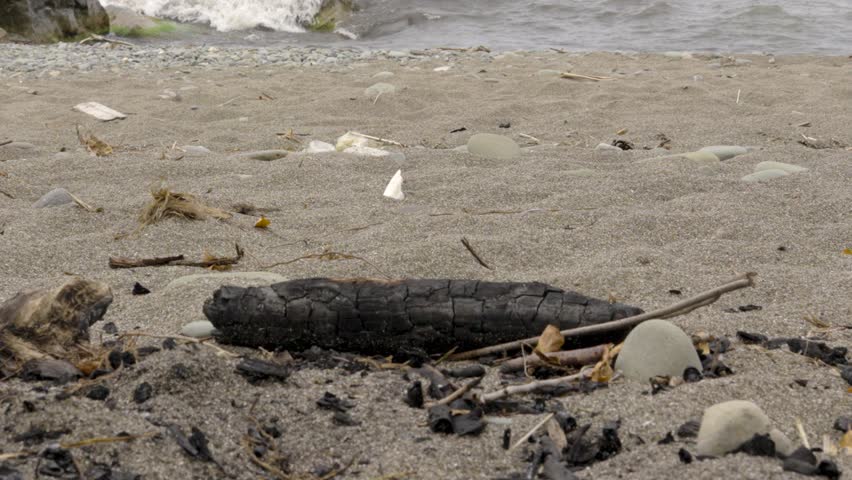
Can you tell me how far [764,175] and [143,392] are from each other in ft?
10.1

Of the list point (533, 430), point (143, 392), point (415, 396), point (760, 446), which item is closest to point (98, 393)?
point (143, 392)

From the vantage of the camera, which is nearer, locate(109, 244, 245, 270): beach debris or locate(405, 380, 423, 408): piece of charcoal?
locate(405, 380, 423, 408): piece of charcoal

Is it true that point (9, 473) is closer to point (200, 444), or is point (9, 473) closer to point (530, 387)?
point (200, 444)

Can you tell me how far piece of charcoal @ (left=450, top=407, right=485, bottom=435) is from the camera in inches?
65.0

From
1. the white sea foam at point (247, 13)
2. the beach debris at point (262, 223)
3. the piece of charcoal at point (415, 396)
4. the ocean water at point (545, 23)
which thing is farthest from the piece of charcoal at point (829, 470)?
the white sea foam at point (247, 13)

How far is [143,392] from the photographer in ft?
5.64

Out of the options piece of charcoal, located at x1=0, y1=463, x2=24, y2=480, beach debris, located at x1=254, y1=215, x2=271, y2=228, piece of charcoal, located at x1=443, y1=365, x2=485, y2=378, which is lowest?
beach debris, located at x1=254, y1=215, x2=271, y2=228

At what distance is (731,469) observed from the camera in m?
1.42

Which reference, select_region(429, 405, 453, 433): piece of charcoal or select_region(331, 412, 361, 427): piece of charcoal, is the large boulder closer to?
select_region(331, 412, 361, 427): piece of charcoal

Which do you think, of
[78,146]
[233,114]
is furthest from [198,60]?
[78,146]

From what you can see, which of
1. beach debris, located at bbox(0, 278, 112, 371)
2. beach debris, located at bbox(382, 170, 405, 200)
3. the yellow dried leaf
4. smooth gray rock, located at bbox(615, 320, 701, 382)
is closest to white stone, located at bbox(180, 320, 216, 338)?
beach debris, located at bbox(0, 278, 112, 371)

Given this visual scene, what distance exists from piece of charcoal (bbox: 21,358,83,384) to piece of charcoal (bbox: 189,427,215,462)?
14.8 inches

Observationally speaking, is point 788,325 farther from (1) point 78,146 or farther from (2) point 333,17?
(2) point 333,17

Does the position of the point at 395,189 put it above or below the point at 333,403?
below
